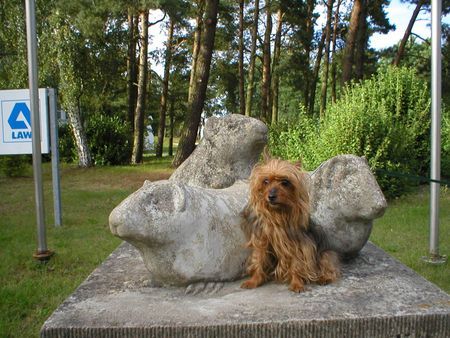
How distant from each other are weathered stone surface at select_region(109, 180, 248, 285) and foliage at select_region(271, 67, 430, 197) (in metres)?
6.19

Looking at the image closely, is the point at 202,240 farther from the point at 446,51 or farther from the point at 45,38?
the point at 446,51

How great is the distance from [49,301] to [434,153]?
15.0 ft

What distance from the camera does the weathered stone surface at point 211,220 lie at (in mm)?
2529

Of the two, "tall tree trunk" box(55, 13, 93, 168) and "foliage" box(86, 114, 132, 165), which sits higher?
"tall tree trunk" box(55, 13, 93, 168)

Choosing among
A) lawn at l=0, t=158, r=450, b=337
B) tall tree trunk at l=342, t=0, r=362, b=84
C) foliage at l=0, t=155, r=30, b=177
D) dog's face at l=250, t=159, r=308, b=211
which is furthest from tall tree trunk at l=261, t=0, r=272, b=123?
dog's face at l=250, t=159, r=308, b=211

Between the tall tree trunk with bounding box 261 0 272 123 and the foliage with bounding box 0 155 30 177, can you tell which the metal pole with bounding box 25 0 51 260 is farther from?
the tall tree trunk with bounding box 261 0 272 123

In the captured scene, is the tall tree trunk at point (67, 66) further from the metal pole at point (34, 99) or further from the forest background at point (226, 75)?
the metal pole at point (34, 99)

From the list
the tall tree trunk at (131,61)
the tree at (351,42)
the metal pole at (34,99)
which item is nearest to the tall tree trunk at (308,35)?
the tall tree trunk at (131,61)

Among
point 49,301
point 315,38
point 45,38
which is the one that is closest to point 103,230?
point 49,301

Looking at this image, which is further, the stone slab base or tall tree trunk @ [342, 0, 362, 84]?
tall tree trunk @ [342, 0, 362, 84]

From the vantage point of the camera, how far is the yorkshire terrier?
8.30ft

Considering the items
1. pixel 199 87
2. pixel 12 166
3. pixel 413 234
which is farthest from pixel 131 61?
pixel 413 234

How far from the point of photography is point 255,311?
2434mm

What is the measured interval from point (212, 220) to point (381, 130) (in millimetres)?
7538
